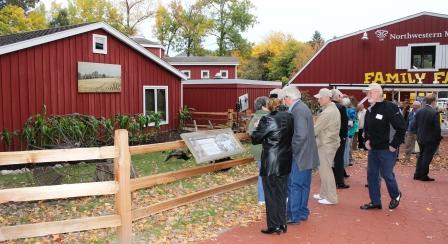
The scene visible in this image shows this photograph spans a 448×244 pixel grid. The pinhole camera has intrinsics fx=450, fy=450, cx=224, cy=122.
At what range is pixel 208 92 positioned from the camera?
2294cm

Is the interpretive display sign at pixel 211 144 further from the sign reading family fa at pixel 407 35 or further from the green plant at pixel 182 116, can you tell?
the sign reading family fa at pixel 407 35

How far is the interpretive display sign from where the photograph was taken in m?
6.64

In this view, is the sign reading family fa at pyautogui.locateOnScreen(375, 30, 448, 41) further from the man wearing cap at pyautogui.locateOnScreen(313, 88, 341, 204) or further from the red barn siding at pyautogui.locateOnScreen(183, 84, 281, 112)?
the man wearing cap at pyautogui.locateOnScreen(313, 88, 341, 204)

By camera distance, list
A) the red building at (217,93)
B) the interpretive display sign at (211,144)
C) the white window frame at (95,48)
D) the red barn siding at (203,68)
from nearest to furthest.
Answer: the interpretive display sign at (211,144), the white window frame at (95,48), the red building at (217,93), the red barn siding at (203,68)

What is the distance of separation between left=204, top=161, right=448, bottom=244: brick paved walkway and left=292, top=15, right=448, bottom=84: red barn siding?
52.0 feet

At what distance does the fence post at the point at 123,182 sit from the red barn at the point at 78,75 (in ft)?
27.6

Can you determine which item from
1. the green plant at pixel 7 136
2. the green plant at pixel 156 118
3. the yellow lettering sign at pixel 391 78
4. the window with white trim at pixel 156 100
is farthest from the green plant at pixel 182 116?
the yellow lettering sign at pixel 391 78

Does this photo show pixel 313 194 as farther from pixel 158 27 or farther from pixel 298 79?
pixel 158 27

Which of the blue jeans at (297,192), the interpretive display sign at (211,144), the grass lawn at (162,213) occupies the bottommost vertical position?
the grass lawn at (162,213)

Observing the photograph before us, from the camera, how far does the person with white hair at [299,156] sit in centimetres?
574

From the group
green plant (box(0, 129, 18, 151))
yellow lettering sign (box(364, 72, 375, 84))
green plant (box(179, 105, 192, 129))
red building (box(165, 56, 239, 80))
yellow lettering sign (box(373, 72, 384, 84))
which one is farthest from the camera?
red building (box(165, 56, 239, 80))

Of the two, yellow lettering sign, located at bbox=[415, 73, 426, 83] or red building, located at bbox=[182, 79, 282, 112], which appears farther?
red building, located at bbox=[182, 79, 282, 112]

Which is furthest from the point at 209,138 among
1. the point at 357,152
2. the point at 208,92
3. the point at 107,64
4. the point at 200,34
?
the point at 200,34

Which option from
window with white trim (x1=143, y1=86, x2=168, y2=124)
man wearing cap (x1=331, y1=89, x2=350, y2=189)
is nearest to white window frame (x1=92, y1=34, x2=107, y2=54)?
window with white trim (x1=143, y1=86, x2=168, y2=124)
